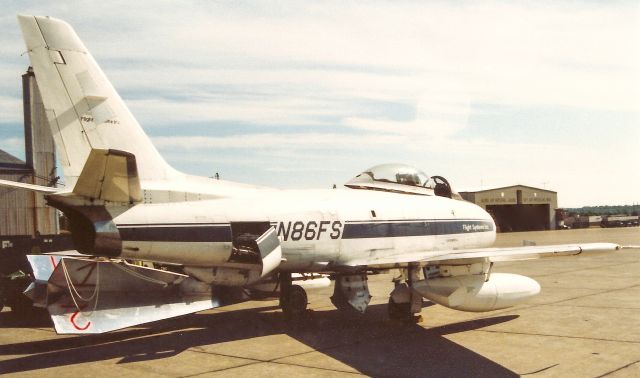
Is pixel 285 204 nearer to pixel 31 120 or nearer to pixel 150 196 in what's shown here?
pixel 150 196

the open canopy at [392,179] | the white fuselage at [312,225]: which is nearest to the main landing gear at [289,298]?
the white fuselage at [312,225]

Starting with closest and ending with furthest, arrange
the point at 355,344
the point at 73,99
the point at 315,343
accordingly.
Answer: the point at 73,99 → the point at 355,344 → the point at 315,343

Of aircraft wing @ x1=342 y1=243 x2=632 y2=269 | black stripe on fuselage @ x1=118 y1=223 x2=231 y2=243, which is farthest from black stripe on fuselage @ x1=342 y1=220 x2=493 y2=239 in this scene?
black stripe on fuselage @ x1=118 y1=223 x2=231 y2=243

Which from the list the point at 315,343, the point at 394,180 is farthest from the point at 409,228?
the point at 315,343

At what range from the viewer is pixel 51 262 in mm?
10758

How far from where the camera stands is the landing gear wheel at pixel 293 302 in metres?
11.9

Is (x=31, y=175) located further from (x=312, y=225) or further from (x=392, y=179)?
(x=312, y=225)

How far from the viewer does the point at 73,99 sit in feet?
30.7

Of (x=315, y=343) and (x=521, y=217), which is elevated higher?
(x=521, y=217)

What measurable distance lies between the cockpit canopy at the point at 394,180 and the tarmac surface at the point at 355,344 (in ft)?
9.01

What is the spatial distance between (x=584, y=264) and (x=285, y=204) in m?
15.9

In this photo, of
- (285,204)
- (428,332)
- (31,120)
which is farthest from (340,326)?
(31,120)

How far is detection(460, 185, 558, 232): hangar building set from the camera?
59000 millimetres

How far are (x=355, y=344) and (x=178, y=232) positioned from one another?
3377mm
